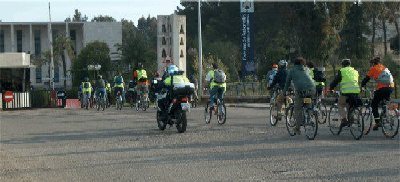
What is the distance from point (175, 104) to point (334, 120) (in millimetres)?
3681

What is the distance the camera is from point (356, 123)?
15141 millimetres

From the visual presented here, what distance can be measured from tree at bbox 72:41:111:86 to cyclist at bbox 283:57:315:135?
6090 centimetres

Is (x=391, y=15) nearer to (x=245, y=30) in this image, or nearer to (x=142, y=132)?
(x=245, y=30)

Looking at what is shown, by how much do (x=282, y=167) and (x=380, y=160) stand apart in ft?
5.68

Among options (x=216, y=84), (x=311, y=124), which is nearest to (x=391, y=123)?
(x=311, y=124)

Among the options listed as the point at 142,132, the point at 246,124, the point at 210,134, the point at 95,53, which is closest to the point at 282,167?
the point at 210,134

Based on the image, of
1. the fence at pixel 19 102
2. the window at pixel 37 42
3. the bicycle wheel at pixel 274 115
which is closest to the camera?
the bicycle wheel at pixel 274 115

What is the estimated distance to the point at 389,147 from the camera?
13.4 m

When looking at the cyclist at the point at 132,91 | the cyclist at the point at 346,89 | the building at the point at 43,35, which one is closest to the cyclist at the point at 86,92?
the cyclist at the point at 132,91

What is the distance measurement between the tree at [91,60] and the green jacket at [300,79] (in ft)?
200

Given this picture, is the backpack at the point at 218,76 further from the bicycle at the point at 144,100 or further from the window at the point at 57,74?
the window at the point at 57,74

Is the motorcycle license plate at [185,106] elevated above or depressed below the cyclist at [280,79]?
below

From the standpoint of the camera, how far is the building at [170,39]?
41.0 m

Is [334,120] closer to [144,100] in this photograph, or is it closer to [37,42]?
[144,100]
